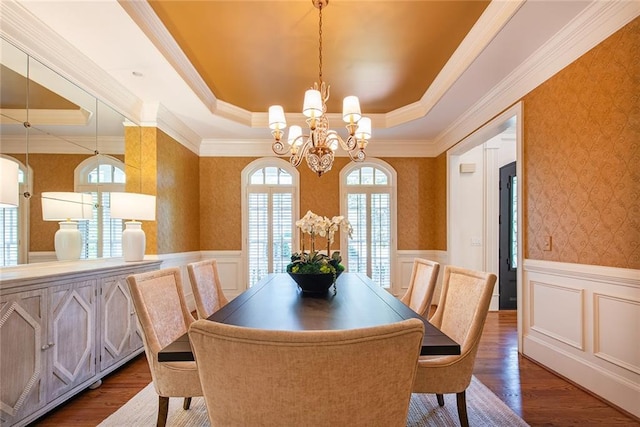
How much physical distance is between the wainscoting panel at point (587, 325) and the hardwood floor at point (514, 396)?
118 millimetres

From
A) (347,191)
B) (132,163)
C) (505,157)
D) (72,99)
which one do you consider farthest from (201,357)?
(505,157)

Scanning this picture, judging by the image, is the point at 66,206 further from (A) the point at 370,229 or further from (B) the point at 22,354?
(A) the point at 370,229

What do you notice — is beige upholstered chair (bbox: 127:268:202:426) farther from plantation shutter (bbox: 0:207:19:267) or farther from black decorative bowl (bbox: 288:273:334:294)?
plantation shutter (bbox: 0:207:19:267)

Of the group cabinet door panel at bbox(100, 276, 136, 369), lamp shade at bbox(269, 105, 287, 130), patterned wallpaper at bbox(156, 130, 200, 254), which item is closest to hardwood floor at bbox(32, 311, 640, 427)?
cabinet door panel at bbox(100, 276, 136, 369)

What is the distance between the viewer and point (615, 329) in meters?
2.16

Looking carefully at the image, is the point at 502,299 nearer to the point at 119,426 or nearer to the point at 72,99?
the point at 119,426

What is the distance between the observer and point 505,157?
4.93m

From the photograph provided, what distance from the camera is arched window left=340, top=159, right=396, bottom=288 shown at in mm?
5449

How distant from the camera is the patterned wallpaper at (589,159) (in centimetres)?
205

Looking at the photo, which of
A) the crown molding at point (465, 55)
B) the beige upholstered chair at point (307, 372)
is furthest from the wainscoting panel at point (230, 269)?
the beige upholstered chair at point (307, 372)

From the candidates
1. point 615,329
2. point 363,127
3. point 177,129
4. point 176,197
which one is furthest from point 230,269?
point 615,329

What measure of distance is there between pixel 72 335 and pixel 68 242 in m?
0.78

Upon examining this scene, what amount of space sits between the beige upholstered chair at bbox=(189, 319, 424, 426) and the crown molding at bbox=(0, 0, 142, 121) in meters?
2.68

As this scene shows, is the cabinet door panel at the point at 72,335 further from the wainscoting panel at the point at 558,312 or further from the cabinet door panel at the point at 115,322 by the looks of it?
the wainscoting panel at the point at 558,312
